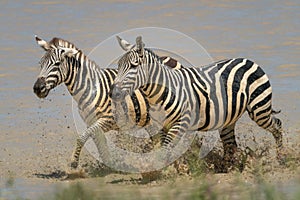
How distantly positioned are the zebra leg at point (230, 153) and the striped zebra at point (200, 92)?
0.01 m

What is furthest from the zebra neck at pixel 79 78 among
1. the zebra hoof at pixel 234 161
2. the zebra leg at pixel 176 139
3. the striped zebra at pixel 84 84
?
the zebra hoof at pixel 234 161

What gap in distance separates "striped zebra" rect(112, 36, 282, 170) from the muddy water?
98cm

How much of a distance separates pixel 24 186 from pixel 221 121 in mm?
2285

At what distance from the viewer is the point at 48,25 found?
22.5 m

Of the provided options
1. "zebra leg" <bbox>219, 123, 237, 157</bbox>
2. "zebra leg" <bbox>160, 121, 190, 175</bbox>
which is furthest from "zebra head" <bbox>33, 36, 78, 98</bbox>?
"zebra leg" <bbox>219, 123, 237, 157</bbox>

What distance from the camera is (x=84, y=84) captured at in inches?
492

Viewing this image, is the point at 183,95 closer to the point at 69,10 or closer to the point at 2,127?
the point at 2,127

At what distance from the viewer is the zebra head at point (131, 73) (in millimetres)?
11312

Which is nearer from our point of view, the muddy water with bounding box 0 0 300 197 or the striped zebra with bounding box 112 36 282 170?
the striped zebra with bounding box 112 36 282 170

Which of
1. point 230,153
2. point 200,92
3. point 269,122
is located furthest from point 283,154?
point 200,92

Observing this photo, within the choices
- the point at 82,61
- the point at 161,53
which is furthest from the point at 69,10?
the point at 82,61

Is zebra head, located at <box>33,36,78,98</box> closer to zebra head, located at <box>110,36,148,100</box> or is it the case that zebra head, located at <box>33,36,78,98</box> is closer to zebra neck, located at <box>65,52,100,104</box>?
zebra neck, located at <box>65,52,100,104</box>

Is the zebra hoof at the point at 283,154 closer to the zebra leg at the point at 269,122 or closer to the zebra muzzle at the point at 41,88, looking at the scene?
the zebra leg at the point at 269,122

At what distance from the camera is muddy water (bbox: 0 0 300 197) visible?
1441cm
